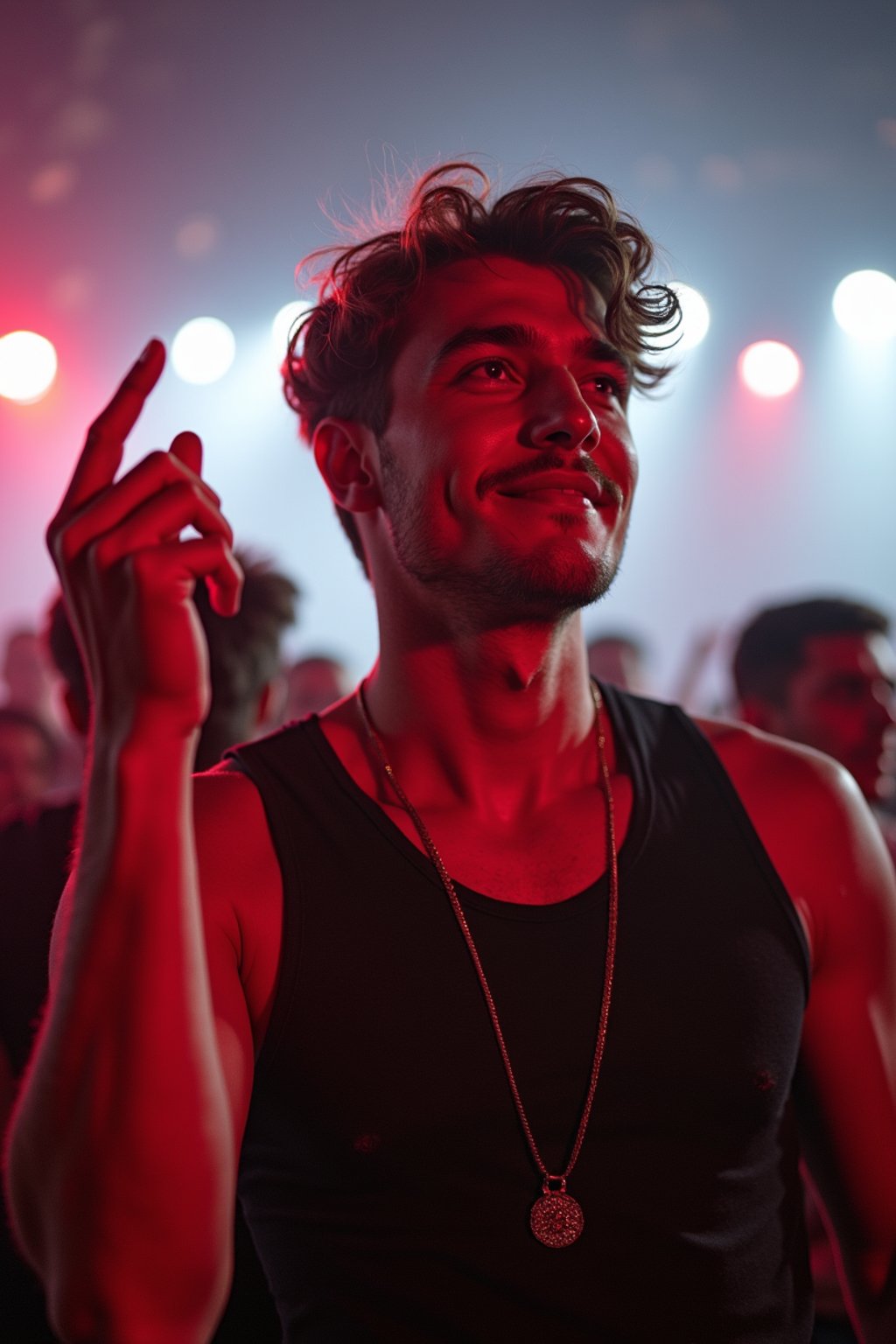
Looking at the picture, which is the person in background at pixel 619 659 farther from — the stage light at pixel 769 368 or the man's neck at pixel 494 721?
the man's neck at pixel 494 721

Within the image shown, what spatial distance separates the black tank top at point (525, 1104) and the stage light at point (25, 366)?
512 cm

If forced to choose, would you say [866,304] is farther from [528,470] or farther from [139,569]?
[139,569]

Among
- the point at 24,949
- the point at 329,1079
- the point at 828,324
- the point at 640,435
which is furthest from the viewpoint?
the point at 640,435

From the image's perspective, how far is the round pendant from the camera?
129cm

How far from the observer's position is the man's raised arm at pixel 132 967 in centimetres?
106

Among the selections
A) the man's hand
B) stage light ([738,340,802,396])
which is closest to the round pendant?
the man's hand

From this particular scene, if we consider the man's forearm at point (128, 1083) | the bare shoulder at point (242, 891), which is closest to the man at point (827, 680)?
the bare shoulder at point (242, 891)

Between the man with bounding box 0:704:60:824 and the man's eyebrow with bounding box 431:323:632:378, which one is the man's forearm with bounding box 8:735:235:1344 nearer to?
the man's eyebrow with bounding box 431:323:632:378

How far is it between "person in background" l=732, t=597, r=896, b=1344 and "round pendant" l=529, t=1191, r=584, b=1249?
2.02m

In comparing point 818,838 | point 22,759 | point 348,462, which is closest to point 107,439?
point 348,462

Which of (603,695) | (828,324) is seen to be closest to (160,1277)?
(603,695)

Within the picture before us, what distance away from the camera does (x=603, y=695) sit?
1794 millimetres

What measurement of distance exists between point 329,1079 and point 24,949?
0.73 meters

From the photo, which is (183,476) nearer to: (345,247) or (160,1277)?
(160,1277)
